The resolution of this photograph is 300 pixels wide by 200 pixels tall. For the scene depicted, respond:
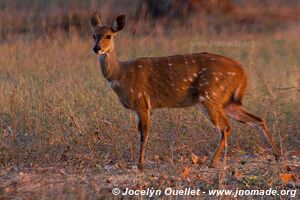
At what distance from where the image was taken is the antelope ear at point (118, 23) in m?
8.31

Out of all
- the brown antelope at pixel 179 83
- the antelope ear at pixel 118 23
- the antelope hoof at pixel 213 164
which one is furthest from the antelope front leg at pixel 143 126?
the antelope ear at pixel 118 23

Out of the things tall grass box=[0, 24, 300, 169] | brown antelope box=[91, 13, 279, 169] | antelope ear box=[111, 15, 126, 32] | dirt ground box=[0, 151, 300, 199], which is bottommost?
dirt ground box=[0, 151, 300, 199]

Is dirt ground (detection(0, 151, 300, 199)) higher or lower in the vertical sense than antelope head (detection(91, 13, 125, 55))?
lower

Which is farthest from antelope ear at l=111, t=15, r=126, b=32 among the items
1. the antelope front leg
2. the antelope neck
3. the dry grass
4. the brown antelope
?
the dry grass

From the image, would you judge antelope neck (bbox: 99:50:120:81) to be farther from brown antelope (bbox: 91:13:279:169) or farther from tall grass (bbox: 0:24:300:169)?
tall grass (bbox: 0:24:300:169)

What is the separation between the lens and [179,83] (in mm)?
8398

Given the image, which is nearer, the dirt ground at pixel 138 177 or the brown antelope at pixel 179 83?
the dirt ground at pixel 138 177

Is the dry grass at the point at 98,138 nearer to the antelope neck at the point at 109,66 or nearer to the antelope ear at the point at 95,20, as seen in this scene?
the antelope neck at the point at 109,66

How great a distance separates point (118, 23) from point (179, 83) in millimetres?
938

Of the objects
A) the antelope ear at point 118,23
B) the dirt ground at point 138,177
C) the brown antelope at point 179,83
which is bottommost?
the dirt ground at point 138,177

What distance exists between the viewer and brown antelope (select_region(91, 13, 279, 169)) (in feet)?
27.1

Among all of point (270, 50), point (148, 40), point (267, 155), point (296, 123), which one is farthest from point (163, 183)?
point (270, 50)

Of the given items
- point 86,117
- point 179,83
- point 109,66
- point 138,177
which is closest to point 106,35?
point 109,66

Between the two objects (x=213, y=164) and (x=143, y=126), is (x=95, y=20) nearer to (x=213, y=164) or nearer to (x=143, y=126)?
(x=143, y=126)
